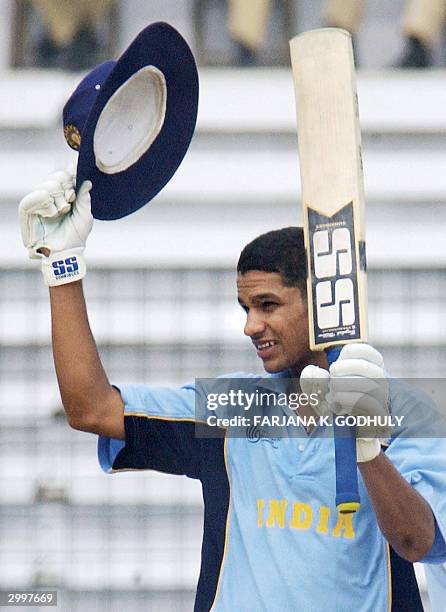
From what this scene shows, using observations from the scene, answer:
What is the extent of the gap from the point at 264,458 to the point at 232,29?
3.21 m

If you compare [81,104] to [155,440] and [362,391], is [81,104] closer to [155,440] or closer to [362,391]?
[155,440]

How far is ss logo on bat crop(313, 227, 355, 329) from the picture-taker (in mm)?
2607

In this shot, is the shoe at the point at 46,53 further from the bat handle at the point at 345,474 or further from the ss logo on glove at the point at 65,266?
the bat handle at the point at 345,474

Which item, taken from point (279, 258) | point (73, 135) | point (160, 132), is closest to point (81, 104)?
point (73, 135)

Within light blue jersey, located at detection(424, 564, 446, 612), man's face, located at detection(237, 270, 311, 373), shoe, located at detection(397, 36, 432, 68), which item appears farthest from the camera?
shoe, located at detection(397, 36, 432, 68)

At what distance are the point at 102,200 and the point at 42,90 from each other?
2969 millimetres

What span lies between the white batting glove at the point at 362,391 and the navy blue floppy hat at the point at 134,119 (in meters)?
0.61

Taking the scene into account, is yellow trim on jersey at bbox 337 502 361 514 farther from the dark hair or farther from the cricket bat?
the dark hair

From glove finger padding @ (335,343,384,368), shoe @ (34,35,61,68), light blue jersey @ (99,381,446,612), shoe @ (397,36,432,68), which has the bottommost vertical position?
light blue jersey @ (99,381,446,612)

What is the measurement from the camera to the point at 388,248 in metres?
5.57

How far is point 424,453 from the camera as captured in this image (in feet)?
8.52

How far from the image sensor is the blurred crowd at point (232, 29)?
5.59 meters

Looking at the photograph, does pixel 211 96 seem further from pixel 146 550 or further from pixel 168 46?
pixel 168 46

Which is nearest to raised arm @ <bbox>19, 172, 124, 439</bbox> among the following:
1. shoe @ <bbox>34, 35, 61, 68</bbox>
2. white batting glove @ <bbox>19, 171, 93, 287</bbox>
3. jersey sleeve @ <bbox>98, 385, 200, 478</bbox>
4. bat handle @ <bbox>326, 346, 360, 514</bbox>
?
white batting glove @ <bbox>19, 171, 93, 287</bbox>
